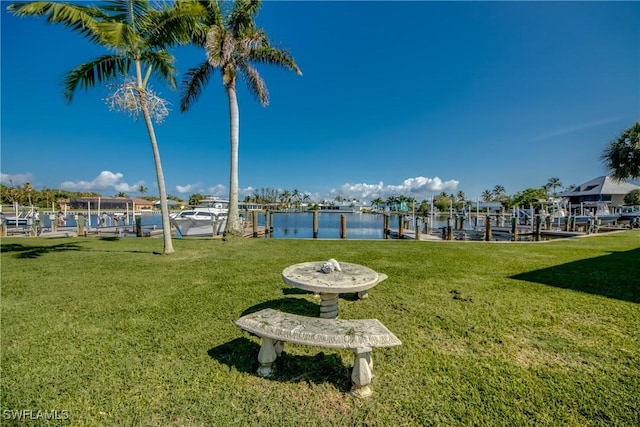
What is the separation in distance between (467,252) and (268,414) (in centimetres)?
902

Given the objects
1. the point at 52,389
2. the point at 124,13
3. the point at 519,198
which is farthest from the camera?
the point at 519,198

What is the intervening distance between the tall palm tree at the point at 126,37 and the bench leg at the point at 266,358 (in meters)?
7.11

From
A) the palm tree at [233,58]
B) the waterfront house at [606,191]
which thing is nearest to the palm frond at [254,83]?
the palm tree at [233,58]

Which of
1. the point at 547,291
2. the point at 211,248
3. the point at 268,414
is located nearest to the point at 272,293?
the point at 268,414

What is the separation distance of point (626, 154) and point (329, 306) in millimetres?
19633

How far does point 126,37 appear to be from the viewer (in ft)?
22.8

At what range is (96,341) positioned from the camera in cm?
321

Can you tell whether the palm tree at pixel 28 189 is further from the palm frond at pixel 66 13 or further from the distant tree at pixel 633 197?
the distant tree at pixel 633 197

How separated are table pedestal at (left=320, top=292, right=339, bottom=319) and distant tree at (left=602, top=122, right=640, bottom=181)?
19.1 meters

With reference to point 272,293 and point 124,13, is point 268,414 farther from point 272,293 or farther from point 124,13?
point 124,13

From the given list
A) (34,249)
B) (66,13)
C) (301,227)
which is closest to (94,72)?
(66,13)

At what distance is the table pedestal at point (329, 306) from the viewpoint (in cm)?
354

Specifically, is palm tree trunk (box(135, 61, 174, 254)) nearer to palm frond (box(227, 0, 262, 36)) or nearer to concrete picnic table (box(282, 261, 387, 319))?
palm frond (box(227, 0, 262, 36))

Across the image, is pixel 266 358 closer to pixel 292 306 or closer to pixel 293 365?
pixel 293 365
